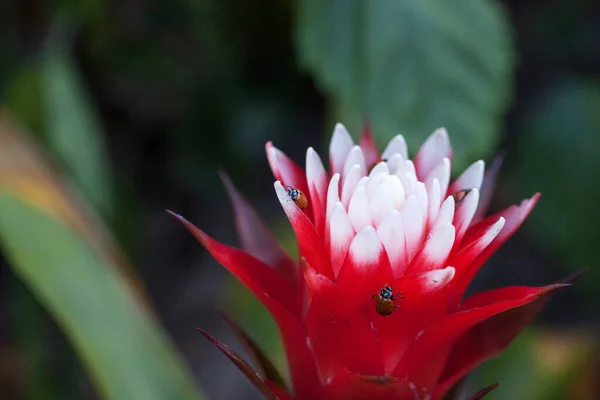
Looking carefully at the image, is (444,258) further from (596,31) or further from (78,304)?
(596,31)

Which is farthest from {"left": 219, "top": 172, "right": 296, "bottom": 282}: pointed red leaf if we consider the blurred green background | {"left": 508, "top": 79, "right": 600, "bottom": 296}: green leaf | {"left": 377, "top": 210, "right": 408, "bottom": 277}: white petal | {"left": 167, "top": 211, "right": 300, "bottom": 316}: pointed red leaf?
{"left": 508, "top": 79, "right": 600, "bottom": 296}: green leaf

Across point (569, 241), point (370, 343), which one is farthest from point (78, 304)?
point (569, 241)

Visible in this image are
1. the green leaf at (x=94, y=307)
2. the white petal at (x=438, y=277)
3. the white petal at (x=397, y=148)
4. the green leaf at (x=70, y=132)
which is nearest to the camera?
the white petal at (x=438, y=277)

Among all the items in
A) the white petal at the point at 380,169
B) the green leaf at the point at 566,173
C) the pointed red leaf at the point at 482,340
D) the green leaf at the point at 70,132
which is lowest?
the green leaf at the point at 566,173

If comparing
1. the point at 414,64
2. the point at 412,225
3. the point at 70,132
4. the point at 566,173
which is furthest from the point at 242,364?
the point at 566,173

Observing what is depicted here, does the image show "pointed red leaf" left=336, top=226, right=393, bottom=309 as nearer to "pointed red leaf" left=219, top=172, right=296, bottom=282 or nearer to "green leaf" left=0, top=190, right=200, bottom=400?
"pointed red leaf" left=219, top=172, right=296, bottom=282

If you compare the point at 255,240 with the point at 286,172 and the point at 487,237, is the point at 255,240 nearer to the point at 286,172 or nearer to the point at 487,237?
the point at 286,172

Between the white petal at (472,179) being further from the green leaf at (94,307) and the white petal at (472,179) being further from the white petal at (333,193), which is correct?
the green leaf at (94,307)

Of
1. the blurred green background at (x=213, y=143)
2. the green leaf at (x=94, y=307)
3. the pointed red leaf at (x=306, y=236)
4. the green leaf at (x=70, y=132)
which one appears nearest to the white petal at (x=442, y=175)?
the pointed red leaf at (x=306, y=236)
